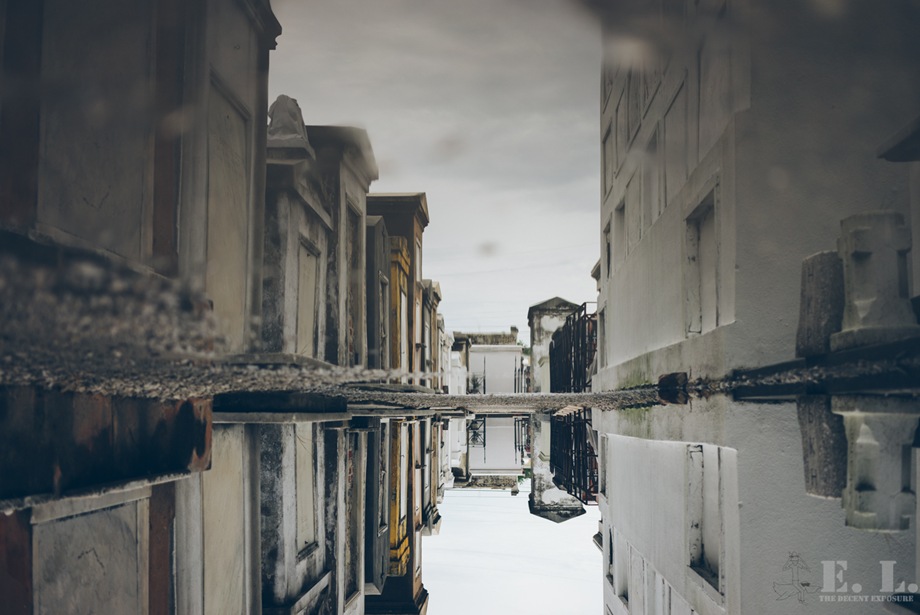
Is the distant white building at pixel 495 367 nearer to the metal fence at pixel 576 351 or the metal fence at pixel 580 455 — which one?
the metal fence at pixel 576 351

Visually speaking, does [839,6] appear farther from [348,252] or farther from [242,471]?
[348,252]

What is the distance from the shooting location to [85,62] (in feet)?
12.9

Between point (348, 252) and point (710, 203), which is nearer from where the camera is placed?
point (710, 203)

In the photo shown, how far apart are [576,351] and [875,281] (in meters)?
17.0

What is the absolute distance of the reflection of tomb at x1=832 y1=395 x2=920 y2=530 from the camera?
11.0 feet

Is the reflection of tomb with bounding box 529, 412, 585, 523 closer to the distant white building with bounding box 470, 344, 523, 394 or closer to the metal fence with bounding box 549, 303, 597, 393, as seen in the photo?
the metal fence with bounding box 549, 303, 597, 393

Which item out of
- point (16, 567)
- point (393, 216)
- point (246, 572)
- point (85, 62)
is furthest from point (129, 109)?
point (393, 216)

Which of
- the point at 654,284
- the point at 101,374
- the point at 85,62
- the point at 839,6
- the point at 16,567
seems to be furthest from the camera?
the point at 654,284

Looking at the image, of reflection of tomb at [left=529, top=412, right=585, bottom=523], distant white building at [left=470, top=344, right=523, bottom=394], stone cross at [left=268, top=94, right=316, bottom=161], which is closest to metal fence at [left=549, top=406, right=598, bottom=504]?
reflection of tomb at [left=529, top=412, right=585, bottom=523]

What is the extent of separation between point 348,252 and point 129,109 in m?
7.18

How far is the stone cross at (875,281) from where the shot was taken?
343 centimetres

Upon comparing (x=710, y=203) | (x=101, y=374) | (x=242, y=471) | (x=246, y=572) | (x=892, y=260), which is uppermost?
(x=710, y=203)

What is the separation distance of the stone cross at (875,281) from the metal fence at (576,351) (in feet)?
47.4

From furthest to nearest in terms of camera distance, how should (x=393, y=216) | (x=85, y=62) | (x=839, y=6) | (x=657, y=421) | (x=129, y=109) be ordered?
(x=393, y=216) → (x=657, y=421) → (x=839, y=6) → (x=129, y=109) → (x=85, y=62)
